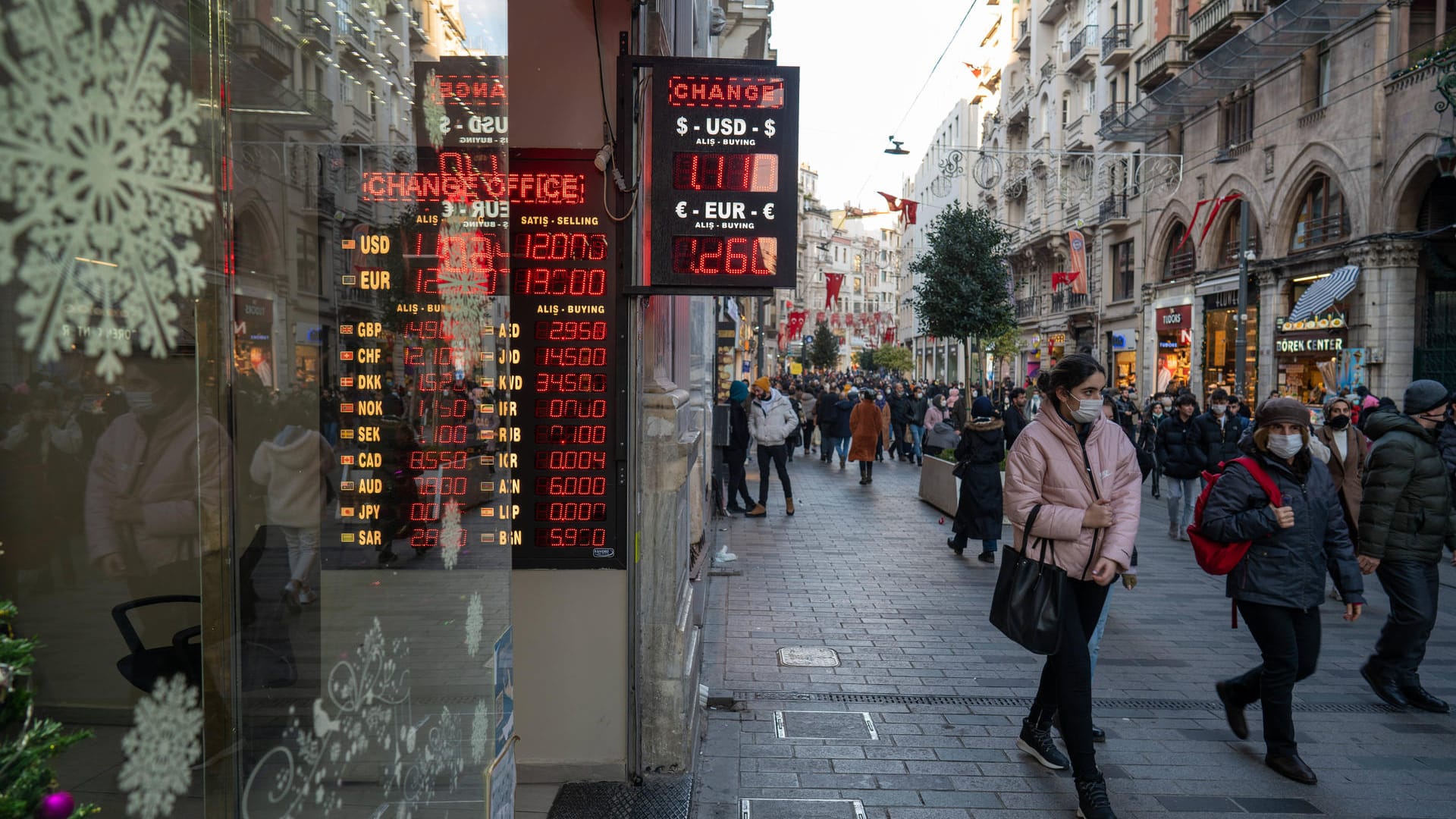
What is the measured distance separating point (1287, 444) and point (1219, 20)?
87.8 ft

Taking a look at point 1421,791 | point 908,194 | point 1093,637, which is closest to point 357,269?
point 1093,637

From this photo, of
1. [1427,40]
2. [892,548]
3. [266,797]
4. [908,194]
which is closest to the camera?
[266,797]

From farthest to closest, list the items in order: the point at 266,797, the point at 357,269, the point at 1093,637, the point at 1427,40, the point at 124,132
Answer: the point at 1427,40 → the point at 1093,637 → the point at 357,269 → the point at 266,797 → the point at 124,132

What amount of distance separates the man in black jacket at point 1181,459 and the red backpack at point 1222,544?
7329 millimetres

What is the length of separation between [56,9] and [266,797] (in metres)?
1.30

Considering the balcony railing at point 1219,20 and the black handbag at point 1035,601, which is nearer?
the black handbag at point 1035,601

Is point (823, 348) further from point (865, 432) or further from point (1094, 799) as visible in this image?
point (1094, 799)

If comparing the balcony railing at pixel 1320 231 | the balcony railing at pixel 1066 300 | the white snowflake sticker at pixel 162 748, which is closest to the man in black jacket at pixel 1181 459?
the white snowflake sticker at pixel 162 748

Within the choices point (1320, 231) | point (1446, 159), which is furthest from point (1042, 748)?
point (1320, 231)

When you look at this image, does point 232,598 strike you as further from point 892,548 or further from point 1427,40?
point 1427,40

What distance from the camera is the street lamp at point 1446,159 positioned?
17531 mm

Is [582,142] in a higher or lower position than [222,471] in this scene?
higher

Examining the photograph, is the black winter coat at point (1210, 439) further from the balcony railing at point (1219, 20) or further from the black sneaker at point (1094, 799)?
the balcony railing at point (1219, 20)

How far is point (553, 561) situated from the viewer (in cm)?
482
